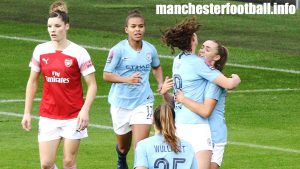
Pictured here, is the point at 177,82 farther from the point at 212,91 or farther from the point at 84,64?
the point at 84,64

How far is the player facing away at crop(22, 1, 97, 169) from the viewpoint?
15.0 m

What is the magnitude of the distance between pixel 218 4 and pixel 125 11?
4.60 meters

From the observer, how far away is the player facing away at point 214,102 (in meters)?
13.9

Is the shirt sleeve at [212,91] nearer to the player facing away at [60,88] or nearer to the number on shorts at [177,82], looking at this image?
the number on shorts at [177,82]

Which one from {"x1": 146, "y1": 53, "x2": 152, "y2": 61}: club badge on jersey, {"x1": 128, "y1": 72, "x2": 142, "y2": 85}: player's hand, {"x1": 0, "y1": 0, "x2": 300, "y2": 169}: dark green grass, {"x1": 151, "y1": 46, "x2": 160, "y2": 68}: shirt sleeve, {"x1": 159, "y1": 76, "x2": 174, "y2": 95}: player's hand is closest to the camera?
{"x1": 159, "y1": 76, "x2": 174, "y2": 95}: player's hand

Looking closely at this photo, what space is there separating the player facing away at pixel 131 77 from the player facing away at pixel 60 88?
2053 millimetres

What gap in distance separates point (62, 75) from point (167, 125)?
12.2 ft

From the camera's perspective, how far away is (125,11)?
4291cm

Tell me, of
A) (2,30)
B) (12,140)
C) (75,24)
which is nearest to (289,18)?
(75,24)

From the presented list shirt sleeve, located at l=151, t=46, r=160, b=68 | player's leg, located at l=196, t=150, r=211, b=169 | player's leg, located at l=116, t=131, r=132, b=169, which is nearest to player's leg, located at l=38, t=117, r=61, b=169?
player's leg, located at l=196, t=150, r=211, b=169

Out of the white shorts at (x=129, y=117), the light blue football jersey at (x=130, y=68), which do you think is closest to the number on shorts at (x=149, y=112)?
the white shorts at (x=129, y=117)

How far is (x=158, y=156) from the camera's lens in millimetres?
11562

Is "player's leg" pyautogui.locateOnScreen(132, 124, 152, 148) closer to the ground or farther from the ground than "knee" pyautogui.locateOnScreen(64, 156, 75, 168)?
closer to the ground

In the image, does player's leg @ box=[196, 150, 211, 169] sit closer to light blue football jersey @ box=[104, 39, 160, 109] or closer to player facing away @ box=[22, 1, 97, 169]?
player facing away @ box=[22, 1, 97, 169]
